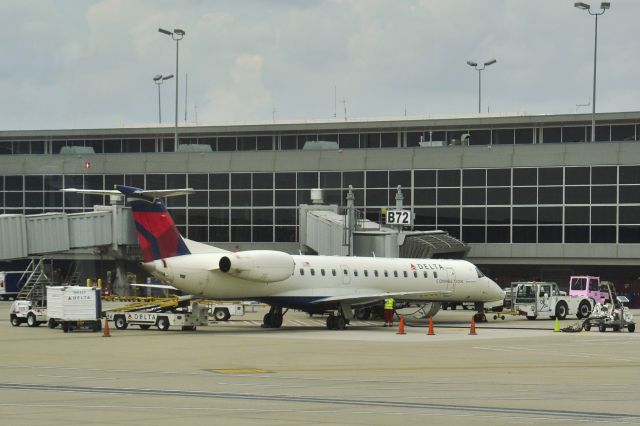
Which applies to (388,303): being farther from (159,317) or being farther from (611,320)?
(159,317)

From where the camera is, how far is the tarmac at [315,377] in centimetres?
2067

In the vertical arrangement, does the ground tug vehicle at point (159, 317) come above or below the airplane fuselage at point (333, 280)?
below

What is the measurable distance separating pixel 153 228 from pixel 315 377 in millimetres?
22258

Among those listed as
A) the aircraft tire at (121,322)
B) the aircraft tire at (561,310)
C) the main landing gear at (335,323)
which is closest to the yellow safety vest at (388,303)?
the main landing gear at (335,323)

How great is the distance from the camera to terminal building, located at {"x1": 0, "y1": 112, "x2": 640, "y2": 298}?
79.5 meters

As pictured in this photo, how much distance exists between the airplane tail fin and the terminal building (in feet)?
114

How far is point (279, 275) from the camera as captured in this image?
50344 mm

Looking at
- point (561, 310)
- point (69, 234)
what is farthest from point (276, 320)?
point (69, 234)

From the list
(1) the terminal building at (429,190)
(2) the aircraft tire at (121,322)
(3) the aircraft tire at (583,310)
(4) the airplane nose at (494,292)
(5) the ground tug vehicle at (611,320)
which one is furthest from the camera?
(1) the terminal building at (429,190)

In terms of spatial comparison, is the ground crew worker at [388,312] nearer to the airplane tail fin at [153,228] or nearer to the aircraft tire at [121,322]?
the airplane tail fin at [153,228]

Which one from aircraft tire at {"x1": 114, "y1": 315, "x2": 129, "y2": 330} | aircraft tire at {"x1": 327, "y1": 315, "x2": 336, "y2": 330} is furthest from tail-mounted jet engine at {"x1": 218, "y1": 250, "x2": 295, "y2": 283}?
aircraft tire at {"x1": 114, "y1": 315, "x2": 129, "y2": 330}

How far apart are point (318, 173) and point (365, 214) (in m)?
4.68

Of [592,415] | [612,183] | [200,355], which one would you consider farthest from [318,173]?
[592,415]

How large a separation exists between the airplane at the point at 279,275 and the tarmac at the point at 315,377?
83.8 inches
